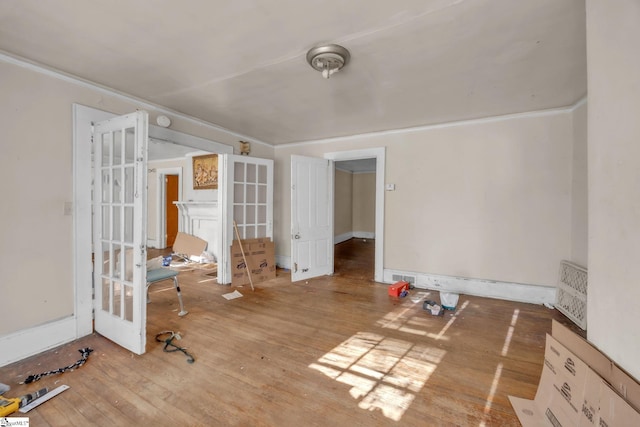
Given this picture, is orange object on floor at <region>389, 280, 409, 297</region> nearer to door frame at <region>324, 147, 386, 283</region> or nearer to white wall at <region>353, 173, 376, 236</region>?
door frame at <region>324, 147, 386, 283</region>

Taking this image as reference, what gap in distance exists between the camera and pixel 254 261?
4266 millimetres

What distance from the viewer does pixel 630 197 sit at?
1.02 m

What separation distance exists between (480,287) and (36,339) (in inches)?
190

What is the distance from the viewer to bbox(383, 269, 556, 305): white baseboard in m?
3.28

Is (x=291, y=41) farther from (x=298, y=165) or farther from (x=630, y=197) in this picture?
(x=298, y=165)

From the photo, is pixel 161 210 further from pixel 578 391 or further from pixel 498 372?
pixel 578 391

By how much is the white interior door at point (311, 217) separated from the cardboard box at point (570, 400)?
3056 mm

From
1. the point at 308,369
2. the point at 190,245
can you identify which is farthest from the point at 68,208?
the point at 308,369

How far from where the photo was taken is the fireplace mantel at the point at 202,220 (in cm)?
581

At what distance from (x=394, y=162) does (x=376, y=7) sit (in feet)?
9.07

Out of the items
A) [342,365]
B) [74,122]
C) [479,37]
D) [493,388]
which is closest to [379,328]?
[342,365]

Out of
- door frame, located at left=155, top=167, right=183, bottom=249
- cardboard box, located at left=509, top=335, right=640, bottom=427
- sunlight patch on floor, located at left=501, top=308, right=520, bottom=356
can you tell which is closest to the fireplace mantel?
door frame, located at left=155, top=167, right=183, bottom=249

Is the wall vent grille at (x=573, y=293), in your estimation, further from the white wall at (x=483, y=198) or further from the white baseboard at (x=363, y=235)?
the white baseboard at (x=363, y=235)

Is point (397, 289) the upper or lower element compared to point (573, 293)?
lower
